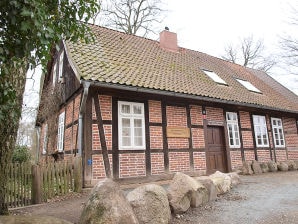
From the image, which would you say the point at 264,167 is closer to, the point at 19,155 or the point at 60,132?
the point at 60,132

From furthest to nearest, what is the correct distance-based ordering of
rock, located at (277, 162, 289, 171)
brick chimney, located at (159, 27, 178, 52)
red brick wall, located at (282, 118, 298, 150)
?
red brick wall, located at (282, 118, 298, 150) → brick chimney, located at (159, 27, 178, 52) → rock, located at (277, 162, 289, 171)

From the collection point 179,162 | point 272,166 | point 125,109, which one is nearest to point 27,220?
point 125,109

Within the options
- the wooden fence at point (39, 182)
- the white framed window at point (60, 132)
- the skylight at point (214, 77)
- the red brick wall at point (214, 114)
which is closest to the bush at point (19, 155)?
the white framed window at point (60, 132)

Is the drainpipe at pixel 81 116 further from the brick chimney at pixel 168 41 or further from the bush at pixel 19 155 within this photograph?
the bush at pixel 19 155

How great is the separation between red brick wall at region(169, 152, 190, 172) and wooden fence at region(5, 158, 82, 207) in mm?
3175

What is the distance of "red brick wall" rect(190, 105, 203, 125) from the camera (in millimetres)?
9207

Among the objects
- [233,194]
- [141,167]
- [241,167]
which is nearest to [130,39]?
[141,167]

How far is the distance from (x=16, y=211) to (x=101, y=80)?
3747 mm

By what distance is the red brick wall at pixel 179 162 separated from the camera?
8.34 m

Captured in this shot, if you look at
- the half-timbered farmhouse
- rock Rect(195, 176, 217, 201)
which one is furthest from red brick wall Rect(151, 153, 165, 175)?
rock Rect(195, 176, 217, 201)

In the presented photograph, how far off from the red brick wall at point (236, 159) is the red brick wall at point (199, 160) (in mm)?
1591

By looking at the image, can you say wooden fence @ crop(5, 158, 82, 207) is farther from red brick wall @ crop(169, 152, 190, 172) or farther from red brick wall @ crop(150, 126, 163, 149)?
red brick wall @ crop(169, 152, 190, 172)

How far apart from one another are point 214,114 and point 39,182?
678cm

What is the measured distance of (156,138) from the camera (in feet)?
26.8
